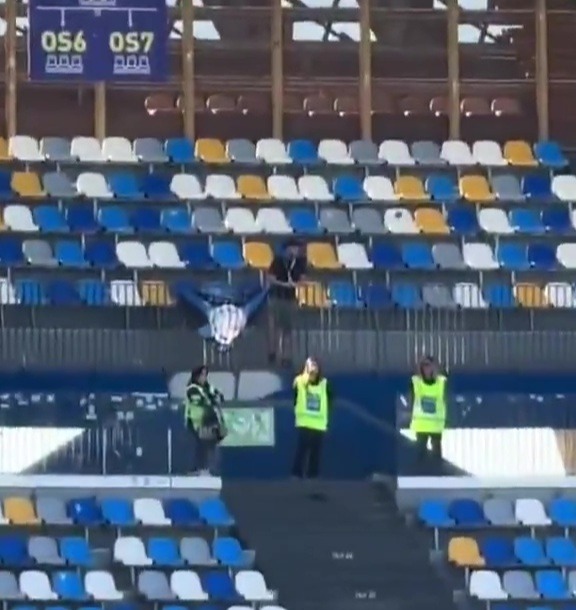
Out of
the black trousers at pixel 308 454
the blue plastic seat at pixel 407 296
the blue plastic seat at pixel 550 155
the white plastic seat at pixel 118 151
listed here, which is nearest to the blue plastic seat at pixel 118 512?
the black trousers at pixel 308 454

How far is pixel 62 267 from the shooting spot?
29031 mm

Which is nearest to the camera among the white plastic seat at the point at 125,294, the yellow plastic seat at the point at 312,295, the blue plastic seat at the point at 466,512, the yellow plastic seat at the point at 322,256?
the blue plastic seat at the point at 466,512

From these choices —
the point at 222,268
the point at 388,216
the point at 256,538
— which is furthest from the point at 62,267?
the point at 256,538

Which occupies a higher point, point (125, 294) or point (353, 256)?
point (353, 256)

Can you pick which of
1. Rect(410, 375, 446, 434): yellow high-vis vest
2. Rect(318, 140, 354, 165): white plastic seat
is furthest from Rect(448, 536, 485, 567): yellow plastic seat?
Rect(318, 140, 354, 165): white plastic seat

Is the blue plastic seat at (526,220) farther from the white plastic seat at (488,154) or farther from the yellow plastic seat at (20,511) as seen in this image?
the yellow plastic seat at (20,511)

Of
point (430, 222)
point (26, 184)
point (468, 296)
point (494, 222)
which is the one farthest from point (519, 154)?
point (26, 184)

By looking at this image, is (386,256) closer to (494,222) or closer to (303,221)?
(303,221)

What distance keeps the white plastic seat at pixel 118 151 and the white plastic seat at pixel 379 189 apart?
2657 mm

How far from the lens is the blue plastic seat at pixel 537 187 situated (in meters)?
30.9

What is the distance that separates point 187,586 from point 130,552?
69 cm

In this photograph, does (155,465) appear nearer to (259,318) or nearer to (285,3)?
(259,318)

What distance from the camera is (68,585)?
76.3 feet

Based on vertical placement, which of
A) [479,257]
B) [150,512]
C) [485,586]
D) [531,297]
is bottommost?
[485,586]
